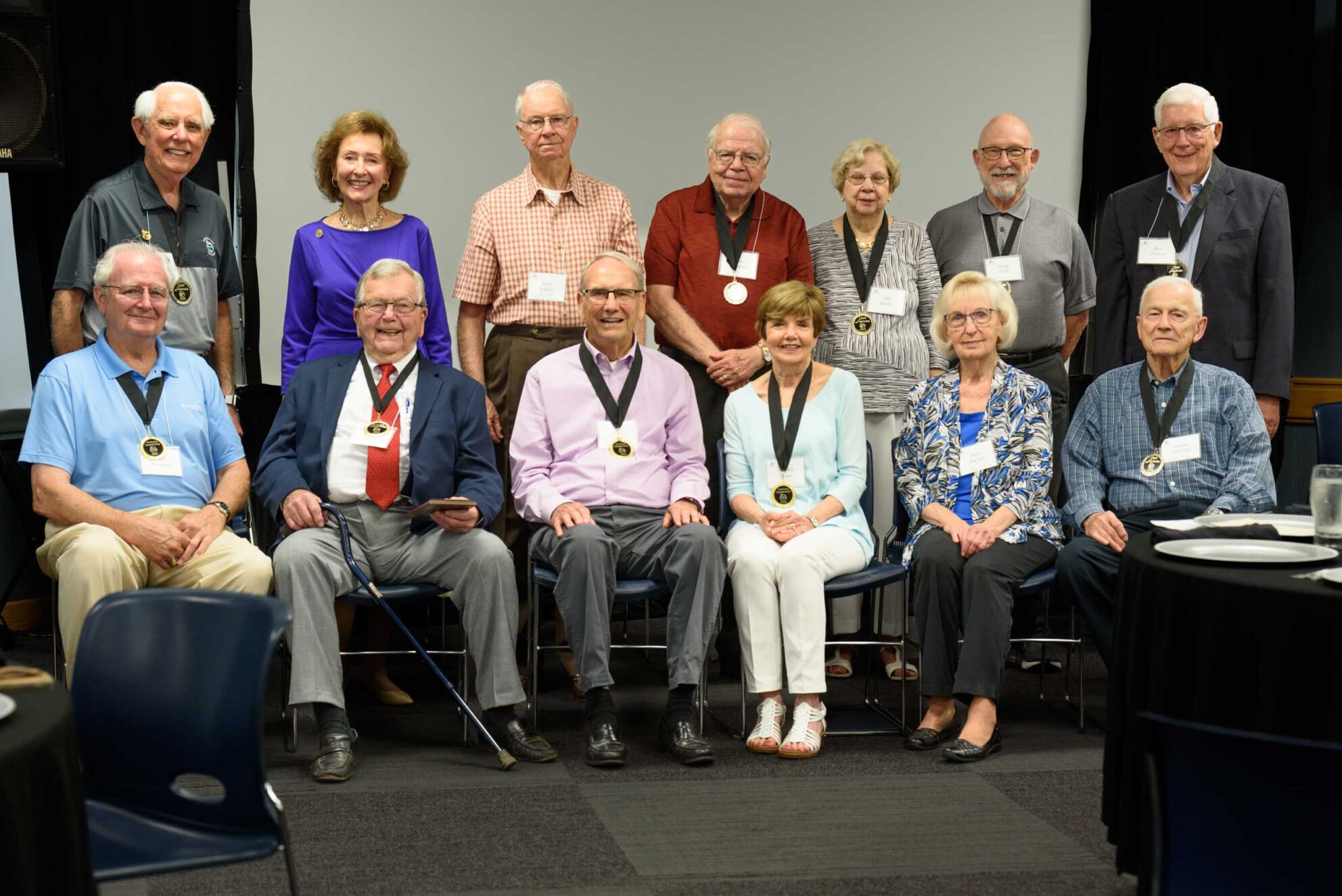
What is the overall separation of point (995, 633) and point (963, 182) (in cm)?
266

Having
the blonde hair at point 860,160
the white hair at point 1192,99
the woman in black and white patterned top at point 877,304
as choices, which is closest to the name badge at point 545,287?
the woman in black and white patterned top at point 877,304

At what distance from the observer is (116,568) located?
338cm

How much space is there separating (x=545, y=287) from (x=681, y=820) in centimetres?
180

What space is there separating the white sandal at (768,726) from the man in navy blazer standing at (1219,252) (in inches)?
66.2

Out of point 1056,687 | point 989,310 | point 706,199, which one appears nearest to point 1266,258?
point 989,310

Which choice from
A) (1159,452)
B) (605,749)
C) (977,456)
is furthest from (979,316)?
(605,749)

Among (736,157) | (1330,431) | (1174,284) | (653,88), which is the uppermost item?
(653,88)

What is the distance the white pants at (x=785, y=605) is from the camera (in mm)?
3725

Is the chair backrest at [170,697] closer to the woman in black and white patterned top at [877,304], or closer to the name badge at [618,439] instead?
the name badge at [618,439]

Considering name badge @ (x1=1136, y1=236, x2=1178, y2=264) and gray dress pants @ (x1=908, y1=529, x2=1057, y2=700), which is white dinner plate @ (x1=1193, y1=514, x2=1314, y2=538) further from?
name badge @ (x1=1136, y1=236, x2=1178, y2=264)

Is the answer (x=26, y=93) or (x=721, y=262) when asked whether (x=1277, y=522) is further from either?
(x=26, y=93)

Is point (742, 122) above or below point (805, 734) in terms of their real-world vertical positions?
above

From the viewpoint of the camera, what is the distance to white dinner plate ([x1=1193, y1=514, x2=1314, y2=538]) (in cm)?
282

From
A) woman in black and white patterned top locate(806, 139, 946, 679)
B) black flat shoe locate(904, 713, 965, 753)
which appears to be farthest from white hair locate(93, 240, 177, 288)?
black flat shoe locate(904, 713, 965, 753)
